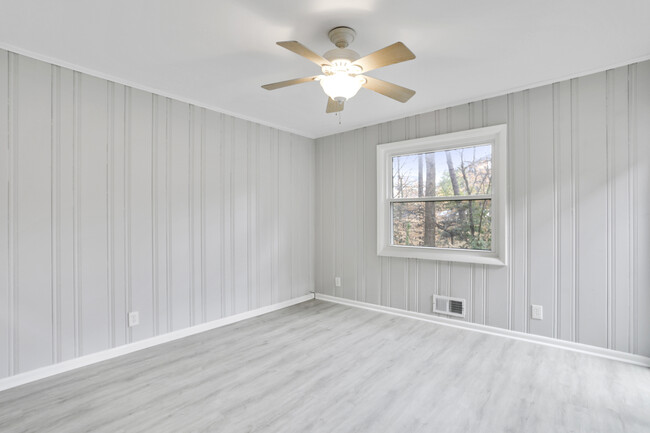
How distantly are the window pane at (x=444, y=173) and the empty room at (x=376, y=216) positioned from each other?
0.02 metres

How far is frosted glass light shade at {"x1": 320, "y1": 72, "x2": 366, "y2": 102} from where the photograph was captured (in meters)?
2.11

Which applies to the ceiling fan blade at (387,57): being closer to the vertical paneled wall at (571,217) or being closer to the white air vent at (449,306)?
the vertical paneled wall at (571,217)

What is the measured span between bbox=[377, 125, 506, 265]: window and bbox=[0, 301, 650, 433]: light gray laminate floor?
0.98 meters

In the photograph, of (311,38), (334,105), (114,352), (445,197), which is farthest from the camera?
(445,197)

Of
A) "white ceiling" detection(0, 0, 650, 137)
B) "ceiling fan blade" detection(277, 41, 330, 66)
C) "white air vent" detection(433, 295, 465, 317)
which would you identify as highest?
"white ceiling" detection(0, 0, 650, 137)

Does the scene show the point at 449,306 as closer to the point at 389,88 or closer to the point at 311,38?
the point at 389,88

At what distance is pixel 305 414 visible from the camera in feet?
6.53

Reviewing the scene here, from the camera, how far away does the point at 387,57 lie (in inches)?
75.6

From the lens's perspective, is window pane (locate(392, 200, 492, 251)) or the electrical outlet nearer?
the electrical outlet

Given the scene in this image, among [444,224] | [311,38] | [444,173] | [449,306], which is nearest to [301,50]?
[311,38]

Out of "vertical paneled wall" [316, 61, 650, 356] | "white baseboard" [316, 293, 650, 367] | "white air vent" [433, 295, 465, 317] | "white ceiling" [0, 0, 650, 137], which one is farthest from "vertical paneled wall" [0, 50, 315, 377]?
"vertical paneled wall" [316, 61, 650, 356]

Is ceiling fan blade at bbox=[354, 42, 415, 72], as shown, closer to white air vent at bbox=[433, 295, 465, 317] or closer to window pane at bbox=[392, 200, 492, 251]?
window pane at bbox=[392, 200, 492, 251]

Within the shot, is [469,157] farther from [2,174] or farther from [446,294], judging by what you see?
[2,174]

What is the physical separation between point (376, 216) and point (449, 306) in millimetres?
1347
